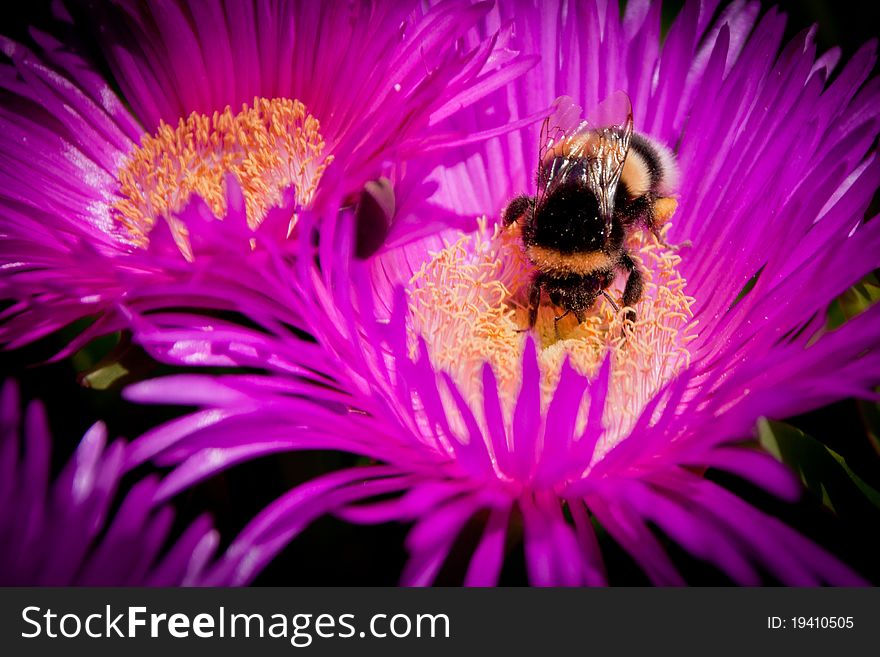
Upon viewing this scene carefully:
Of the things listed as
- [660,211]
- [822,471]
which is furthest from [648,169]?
[822,471]

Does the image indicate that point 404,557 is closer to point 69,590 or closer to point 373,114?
point 69,590

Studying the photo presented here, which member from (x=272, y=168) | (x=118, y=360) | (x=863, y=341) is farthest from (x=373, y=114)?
(x=863, y=341)

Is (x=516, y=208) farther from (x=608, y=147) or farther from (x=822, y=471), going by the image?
(x=822, y=471)

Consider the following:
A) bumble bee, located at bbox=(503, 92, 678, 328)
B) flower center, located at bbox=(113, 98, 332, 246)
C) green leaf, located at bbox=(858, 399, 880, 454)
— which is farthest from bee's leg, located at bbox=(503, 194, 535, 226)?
green leaf, located at bbox=(858, 399, 880, 454)

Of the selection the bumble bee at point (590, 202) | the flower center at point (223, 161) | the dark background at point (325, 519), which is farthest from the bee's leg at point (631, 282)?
the flower center at point (223, 161)

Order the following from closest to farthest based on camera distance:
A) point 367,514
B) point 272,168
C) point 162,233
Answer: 1. point 367,514
2. point 162,233
3. point 272,168

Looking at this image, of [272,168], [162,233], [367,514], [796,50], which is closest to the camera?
[367,514]

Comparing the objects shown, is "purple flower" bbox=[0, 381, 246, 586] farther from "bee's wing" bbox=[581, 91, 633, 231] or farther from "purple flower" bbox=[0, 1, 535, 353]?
"bee's wing" bbox=[581, 91, 633, 231]
